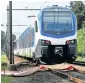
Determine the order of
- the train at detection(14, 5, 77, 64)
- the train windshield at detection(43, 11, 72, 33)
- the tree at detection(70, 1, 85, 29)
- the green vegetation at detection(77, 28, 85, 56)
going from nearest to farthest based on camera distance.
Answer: the train at detection(14, 5, 77, 64) → the train windshield at detection(43, 11, 72, 33) → the green vegetation at detection(77, 28, 85, 56) → the tree at detection(70, 1, 85, 29)

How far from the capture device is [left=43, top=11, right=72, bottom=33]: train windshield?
17203 millimetres

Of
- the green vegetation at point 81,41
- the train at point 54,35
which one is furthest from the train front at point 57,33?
the green vegetation at point 81,41

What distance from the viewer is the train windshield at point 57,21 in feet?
56.4

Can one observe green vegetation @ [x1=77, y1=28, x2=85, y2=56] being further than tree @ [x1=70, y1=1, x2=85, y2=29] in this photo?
No

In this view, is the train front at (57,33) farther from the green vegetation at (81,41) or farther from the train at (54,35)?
the green vegetation at (81,41)

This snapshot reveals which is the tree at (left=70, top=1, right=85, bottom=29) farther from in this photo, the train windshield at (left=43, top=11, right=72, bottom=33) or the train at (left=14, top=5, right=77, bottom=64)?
the train windshield at (left=43, top=11, right=72, bottom=33)

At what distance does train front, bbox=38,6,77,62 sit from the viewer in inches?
664

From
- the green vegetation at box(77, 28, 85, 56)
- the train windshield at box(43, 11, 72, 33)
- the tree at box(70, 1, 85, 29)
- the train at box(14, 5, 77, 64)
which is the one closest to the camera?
the train at box(14, 5, 77, 64)

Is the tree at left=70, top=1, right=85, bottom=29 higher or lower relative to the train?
higher

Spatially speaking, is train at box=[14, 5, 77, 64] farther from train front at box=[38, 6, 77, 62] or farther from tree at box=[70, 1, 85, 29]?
tree at box=[70, 1, 85, 29]

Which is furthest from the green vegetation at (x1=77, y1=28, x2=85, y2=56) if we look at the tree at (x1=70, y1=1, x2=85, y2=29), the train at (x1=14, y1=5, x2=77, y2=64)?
the train at (x1=14, y1=5, x2=77, y2=64)

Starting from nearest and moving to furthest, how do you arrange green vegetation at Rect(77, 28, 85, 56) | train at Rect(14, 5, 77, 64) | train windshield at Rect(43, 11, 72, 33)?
train at Rect(14, 5, 77, 64), train windshield at Rect(43, 11, 72, 33), green vegetation at Rect(77, 28, 85, 56)

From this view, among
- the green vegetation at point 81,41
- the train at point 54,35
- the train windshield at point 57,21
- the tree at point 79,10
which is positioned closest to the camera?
the train at point 54,35

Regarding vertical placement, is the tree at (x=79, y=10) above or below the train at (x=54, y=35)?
above
